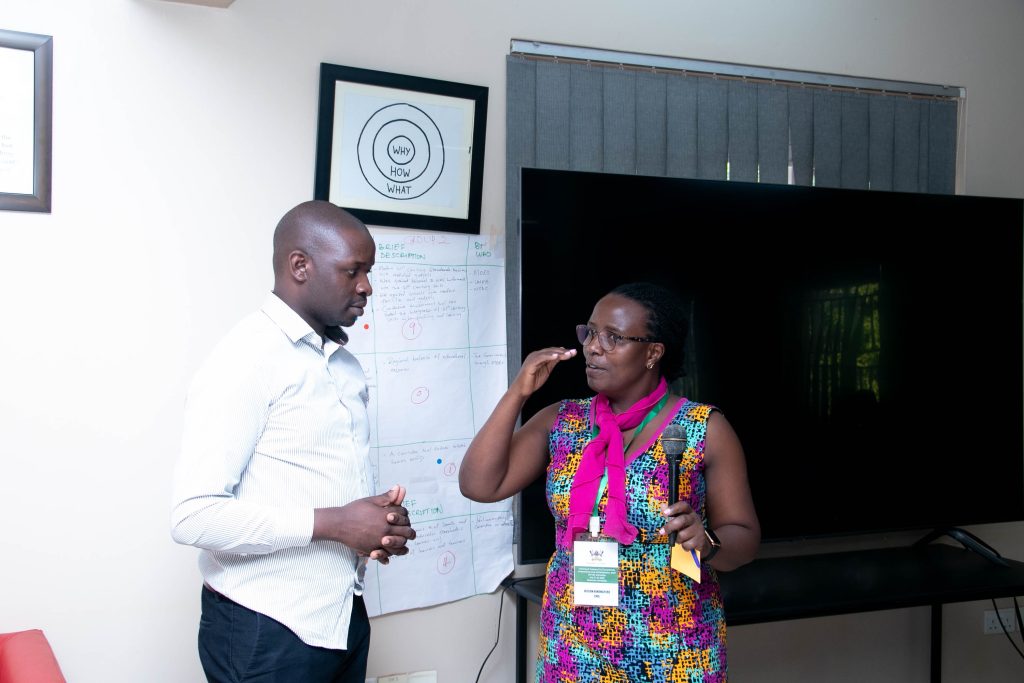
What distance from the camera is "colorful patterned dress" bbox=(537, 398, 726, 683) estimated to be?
1784 millimetres

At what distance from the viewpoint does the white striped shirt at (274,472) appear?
1.57m

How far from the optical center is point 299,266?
1774mm

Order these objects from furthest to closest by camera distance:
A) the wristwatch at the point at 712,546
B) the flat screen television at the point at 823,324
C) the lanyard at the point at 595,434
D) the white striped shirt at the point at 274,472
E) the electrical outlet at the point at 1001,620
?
the electrical outlet at the point at 1001,620, the flat screen television at the point at 823,324, the lanyard at the point at 595,434, the wristwatch at the point at 712,546, the white striped shirt at the point at 274,472

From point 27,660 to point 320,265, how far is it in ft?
3.50

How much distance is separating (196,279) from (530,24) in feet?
4.25

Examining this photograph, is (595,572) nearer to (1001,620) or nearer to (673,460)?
(673,460)

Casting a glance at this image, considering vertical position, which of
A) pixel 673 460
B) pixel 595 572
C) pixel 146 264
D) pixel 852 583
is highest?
pixel 146 264

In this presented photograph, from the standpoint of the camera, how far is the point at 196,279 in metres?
2.45

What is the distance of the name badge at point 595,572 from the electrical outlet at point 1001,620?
2434 millimetres

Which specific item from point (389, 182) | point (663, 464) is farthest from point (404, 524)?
point (389, 182)

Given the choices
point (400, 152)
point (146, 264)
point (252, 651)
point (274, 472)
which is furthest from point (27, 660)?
point (400, 152)

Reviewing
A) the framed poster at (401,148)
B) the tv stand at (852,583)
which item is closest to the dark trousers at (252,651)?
the tv stand at (852,583)

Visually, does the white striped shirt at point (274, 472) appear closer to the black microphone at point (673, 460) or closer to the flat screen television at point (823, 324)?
the black microphone at point (673, 460)

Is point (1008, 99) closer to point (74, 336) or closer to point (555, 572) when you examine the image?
point (555, 572)
